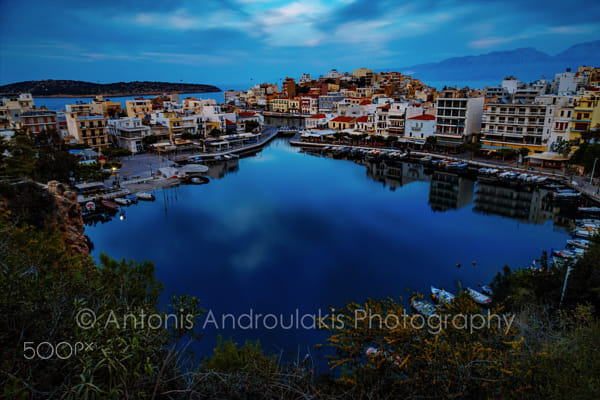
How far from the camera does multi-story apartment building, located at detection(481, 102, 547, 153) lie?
23328mm

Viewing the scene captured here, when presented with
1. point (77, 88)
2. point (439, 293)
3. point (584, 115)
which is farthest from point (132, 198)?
point (77, 88)

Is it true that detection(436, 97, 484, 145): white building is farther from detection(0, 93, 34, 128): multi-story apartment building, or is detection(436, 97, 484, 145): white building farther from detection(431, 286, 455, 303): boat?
detection(0, 93, 34, 128): multi-story apartment building

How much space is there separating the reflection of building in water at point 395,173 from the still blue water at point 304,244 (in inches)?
77.9

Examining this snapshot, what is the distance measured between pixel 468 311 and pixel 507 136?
24569 millimetres

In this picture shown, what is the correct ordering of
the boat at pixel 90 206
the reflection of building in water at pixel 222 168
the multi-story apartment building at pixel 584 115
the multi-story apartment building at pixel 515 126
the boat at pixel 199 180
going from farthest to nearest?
the reflection of building in water at pixel 222 168 → the multi-story apartment building at pixel 515 126 → the boat at pixel 199 180 → the multi-story apartment building at pixel 584 115 → the boat at pixel 90 206

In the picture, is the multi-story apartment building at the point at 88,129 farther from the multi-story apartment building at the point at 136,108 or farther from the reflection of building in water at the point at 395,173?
the reflection of building in water at the point at 395,173

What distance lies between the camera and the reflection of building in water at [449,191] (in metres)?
18.6

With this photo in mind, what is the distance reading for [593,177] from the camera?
19.2m

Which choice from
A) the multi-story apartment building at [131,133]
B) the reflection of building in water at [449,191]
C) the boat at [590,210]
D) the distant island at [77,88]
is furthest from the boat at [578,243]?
the distant island at [77,88]

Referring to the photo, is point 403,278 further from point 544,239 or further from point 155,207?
point 155,207

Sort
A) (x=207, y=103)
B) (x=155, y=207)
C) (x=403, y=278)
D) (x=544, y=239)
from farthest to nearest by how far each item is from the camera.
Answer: (x=207, y=103) < (x=155, y=207) < (x=544, y=239) < (x=403, y=278)

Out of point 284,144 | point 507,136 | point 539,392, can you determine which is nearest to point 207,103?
point 284,144

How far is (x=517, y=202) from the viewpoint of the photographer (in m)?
18.2

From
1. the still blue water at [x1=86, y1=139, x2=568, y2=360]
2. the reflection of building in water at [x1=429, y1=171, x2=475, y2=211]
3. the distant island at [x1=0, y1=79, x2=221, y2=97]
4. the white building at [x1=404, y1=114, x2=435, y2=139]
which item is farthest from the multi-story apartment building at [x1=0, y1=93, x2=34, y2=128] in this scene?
the distant island at [x1=0, y1=79, x2=221, y2=97]
